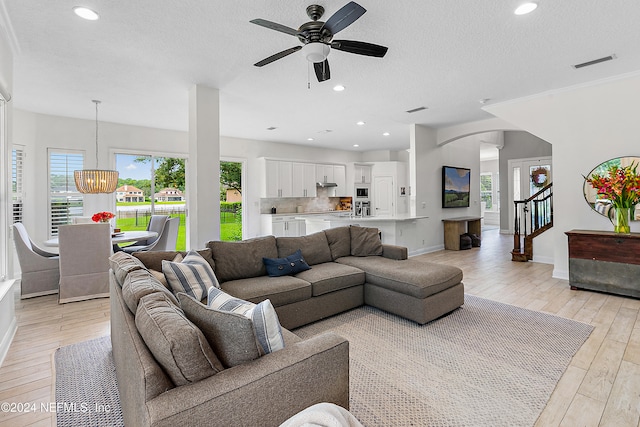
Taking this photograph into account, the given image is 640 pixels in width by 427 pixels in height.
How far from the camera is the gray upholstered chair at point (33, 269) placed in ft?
12.9

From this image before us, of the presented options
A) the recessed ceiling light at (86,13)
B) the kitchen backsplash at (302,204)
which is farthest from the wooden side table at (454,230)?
the recessed ceiling light at (86,13)

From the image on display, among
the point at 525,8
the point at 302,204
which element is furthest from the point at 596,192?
the point at 302,204

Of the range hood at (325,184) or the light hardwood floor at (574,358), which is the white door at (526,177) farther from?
the range hood at (325,184)

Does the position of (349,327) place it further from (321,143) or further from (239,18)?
(321,143)

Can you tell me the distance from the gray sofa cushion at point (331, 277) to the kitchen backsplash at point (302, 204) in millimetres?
4997

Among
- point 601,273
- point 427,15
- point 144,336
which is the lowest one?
point 601,273

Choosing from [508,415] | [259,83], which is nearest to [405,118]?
[259,83]

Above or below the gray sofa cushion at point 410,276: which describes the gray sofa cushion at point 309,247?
above

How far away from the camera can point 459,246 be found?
6969 millimetres

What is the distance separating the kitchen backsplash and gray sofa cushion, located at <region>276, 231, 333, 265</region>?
4.61 m

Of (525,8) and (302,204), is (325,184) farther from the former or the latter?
(525,8)

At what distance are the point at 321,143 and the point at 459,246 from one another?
4383 millimetres

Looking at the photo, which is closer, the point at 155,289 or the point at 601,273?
the point at 155,289

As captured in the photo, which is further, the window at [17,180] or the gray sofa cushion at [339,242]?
the window at [17,180]
